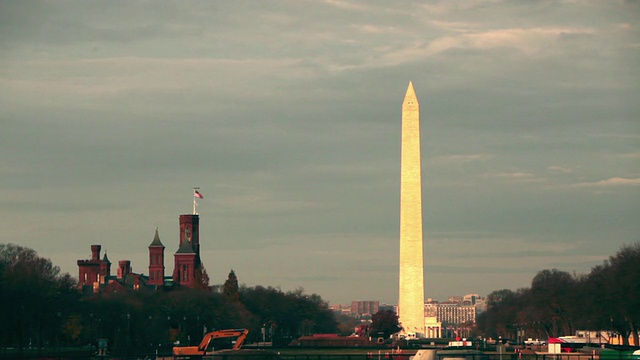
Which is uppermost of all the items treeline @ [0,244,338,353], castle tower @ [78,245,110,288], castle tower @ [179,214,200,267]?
castle tower @ [179,214,200,267]

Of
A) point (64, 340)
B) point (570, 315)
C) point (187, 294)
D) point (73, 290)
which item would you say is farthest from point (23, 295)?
point (570, 315)

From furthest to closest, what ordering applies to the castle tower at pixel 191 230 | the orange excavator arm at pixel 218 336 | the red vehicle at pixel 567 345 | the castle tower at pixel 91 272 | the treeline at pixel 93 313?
A: the castle tower at pixel 91 272, the castle tower at pixel 191 230, the treeline at pixel 93 313, the red vehicle at pixel 567 345, the orange excavator arm at pixel 218 336

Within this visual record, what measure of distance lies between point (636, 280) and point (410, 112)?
1796 inches

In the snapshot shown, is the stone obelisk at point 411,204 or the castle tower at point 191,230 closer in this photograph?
the stone obelisk at point 411,204

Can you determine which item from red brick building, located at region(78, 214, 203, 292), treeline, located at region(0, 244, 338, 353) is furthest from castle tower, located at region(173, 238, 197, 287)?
treeline, located at region(0, 244, 338, 353)

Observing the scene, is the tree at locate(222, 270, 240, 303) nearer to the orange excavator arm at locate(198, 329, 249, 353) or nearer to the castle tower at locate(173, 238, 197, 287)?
the castle tower at locate(173, 238, 197, 287)

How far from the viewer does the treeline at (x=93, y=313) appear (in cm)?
9269

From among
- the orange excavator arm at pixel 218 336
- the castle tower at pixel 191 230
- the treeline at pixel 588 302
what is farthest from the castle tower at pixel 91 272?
the orange excavator arm at pixel 218 336

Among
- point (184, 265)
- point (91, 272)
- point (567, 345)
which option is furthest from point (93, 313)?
point (91, 272)

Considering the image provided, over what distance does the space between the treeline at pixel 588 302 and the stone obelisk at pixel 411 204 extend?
16.7m

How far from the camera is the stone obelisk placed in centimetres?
13112

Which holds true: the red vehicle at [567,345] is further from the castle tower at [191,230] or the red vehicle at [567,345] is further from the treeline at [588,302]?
the castle tower at [191,230]

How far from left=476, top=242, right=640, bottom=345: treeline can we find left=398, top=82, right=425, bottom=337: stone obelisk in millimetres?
16703

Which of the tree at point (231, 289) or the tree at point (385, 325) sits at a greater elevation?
the tree at point (231, 289)
